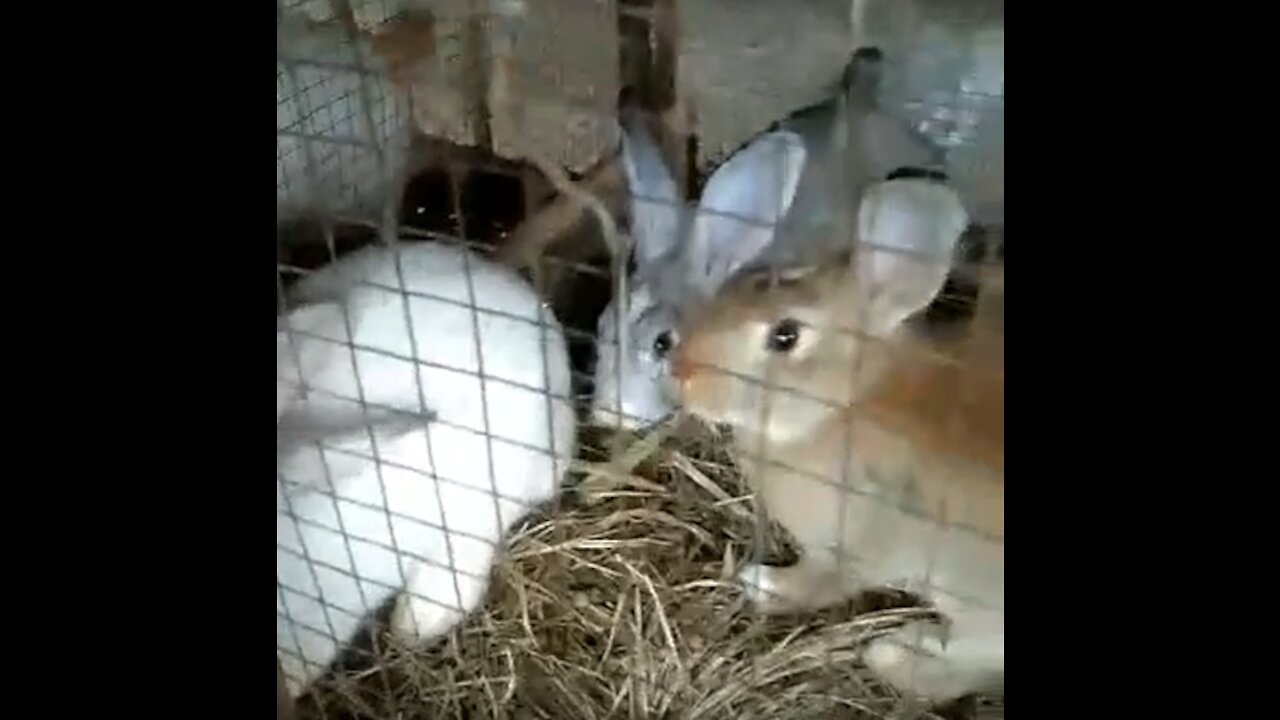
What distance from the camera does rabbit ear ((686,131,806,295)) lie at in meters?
1.44

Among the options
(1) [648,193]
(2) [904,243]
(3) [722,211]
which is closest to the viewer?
(2) [904,243]

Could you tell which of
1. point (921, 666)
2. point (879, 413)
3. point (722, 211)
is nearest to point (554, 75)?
point (722, 211)

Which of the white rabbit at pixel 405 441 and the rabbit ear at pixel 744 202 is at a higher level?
the rabbit ear at pixel 744 202

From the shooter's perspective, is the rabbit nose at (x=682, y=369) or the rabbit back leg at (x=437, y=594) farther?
the rabbit back leg at (x=437, y=594)

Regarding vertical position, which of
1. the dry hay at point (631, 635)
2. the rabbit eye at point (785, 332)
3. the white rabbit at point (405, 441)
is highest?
the rabbit eye at point (785, 332)

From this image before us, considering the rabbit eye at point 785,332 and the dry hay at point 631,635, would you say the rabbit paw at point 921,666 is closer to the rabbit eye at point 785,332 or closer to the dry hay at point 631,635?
the dry hay at point 631,635

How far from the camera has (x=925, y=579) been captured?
1.35 metres

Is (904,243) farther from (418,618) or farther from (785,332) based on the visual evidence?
(418,618)

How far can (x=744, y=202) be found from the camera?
1.46m

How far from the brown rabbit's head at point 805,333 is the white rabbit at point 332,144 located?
399 millimetres

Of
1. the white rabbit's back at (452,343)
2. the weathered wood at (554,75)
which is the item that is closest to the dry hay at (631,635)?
the white rabbit's back at (452,343)

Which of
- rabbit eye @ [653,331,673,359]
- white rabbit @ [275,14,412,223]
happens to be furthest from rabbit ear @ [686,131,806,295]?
white rabbit @ [275,14,412,223]

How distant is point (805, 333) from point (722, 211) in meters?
0.15

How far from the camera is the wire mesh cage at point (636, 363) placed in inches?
52.9
